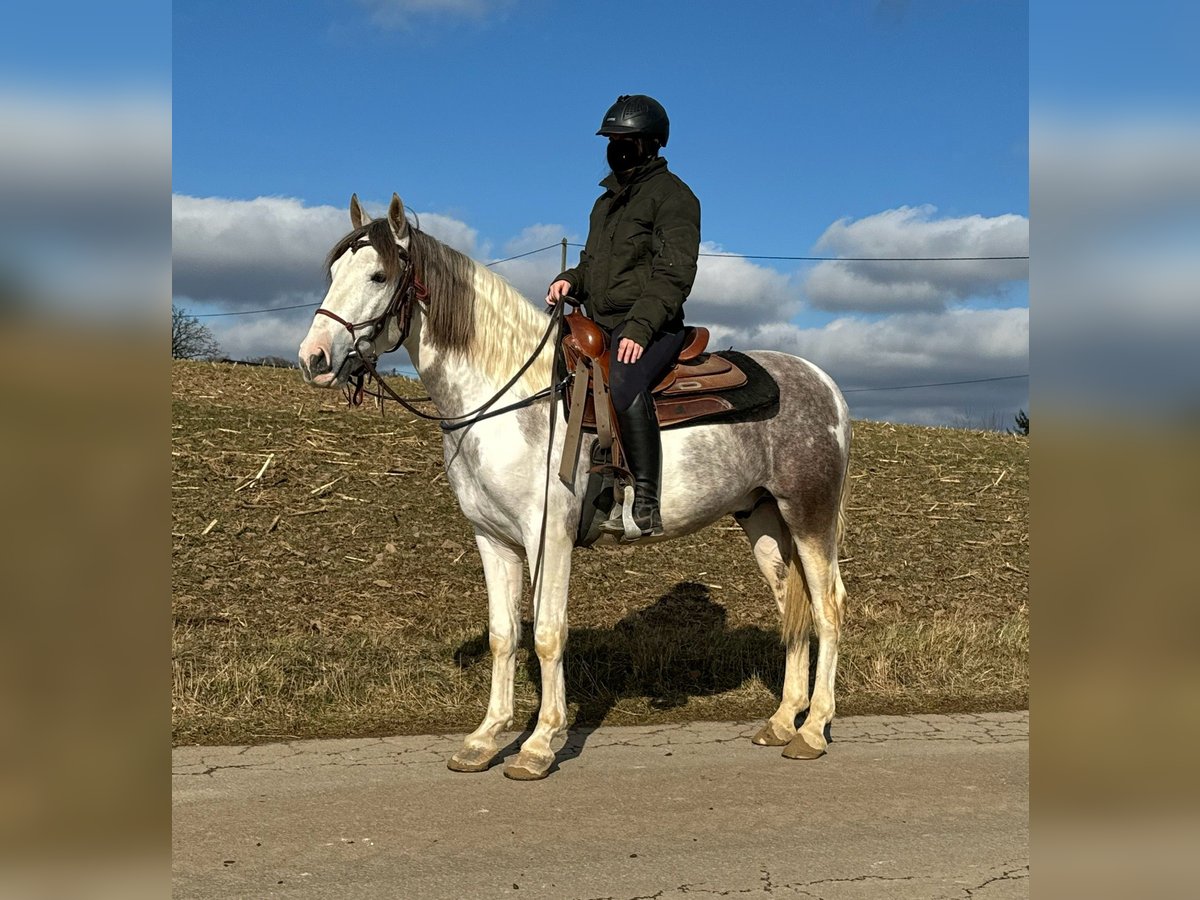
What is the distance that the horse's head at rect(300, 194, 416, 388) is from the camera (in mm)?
5148

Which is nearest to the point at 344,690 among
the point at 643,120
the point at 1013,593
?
the point at 643,120

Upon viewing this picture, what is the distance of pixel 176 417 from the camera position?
575 inches

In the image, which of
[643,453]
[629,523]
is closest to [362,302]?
[643,453]

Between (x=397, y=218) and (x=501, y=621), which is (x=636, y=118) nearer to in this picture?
(x=397, y=218)

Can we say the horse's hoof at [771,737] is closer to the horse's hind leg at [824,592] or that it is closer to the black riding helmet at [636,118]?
the horse's hind leg at [824,592]

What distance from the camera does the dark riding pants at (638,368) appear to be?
5594mm

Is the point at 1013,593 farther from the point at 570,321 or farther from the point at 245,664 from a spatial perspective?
the point at 245,664

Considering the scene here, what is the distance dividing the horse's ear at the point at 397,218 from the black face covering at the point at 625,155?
4.18ft

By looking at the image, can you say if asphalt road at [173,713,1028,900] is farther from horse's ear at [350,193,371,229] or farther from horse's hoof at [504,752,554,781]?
horse's ear at [350,193,371,229]

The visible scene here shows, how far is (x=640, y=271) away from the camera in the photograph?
229 inches

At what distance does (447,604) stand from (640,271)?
13.2ft

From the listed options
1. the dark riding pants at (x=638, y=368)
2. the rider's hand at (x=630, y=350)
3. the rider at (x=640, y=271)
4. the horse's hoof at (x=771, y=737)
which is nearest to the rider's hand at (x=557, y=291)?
the rider at (x=640, y=271)

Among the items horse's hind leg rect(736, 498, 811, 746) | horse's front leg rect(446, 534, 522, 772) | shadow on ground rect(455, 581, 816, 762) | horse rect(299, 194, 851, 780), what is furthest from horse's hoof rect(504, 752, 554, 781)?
horse's hind leg rect(736, 498, 811, 746)
